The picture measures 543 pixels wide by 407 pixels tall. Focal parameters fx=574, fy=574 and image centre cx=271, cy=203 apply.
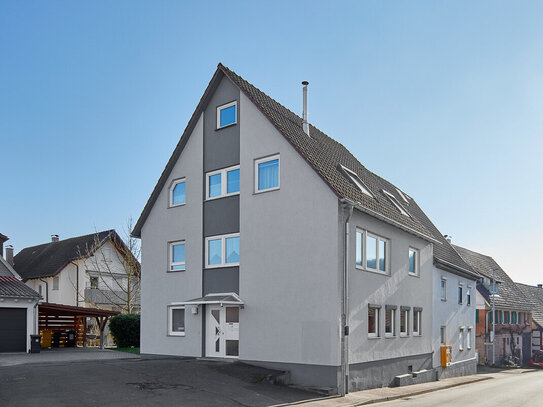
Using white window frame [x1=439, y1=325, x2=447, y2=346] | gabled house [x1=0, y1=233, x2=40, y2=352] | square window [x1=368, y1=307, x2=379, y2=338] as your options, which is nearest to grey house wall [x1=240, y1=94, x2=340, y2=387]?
square window [x1=368, y1=307, x2=379, y2=338]

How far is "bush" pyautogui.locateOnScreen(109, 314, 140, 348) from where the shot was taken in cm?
3008

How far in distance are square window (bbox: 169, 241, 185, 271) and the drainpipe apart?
691cm

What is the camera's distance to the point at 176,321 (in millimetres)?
21406

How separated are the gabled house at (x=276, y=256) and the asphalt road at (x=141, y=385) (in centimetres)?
160

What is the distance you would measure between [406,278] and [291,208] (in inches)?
283

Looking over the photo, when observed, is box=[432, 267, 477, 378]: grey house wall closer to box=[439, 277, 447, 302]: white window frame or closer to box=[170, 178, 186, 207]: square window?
box=[439, 277, 447, 302]: white window frame

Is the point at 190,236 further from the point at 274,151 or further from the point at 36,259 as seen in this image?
the point at 36,259

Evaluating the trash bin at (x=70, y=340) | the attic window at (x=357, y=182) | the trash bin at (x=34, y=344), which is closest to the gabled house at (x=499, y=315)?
the attic window at (x=357, y=182)

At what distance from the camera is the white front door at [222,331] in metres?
19.2

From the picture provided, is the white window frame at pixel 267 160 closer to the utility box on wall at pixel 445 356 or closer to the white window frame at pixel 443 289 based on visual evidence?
the white window frame at pixel 443 289

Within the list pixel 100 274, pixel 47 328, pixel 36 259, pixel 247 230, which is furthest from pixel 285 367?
pixel 36 259

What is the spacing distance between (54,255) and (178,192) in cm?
2826

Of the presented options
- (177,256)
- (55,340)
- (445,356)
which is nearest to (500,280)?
(445,356)

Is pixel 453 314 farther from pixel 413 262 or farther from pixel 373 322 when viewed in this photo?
pixel 373 322
